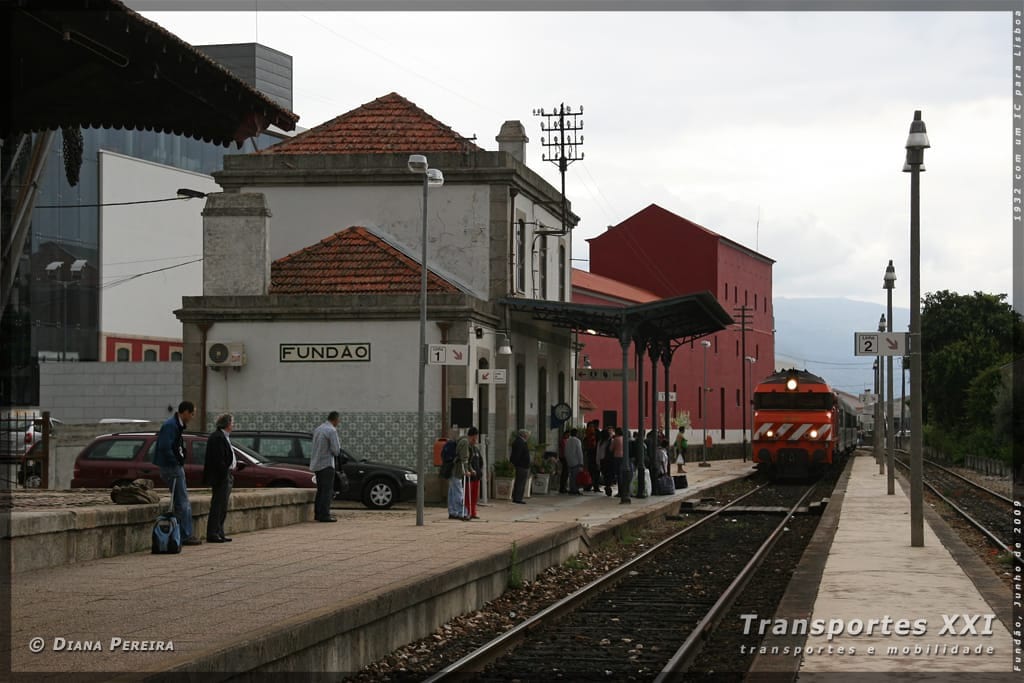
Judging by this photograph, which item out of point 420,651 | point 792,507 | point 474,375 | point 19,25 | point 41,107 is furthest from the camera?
point 792,507

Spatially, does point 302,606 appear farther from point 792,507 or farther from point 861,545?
point 792,507

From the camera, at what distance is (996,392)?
46188mm

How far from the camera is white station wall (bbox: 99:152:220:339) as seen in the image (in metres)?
61.9

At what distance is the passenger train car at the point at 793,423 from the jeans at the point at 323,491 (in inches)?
988

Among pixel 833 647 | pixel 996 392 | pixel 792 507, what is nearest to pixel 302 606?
pixel 833 647

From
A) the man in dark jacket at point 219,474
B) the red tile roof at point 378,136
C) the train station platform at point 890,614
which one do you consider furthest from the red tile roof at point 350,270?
the man in dark jacket at point 219,474

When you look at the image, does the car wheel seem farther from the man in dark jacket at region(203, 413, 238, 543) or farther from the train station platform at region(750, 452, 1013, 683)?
the man in dark jacket at region(203, 413, 238, 543)

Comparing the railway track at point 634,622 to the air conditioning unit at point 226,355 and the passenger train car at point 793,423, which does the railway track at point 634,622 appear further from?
the passenger train car at point 793,423

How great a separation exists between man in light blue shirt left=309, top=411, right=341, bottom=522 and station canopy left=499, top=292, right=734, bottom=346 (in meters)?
9.12

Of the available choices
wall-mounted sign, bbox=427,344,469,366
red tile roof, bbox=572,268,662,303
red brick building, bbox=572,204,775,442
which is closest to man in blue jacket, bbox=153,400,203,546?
wall-mounted sign, bbox=427,344,469,366

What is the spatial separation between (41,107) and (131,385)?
36573 millimetres

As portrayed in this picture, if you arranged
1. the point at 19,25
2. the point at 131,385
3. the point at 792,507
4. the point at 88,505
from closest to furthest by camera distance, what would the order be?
the point at 19,25
the point at 88,505
the point at 792,507
the point at 131,385

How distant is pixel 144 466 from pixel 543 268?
15854 mm

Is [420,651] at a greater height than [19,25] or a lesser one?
lesser
